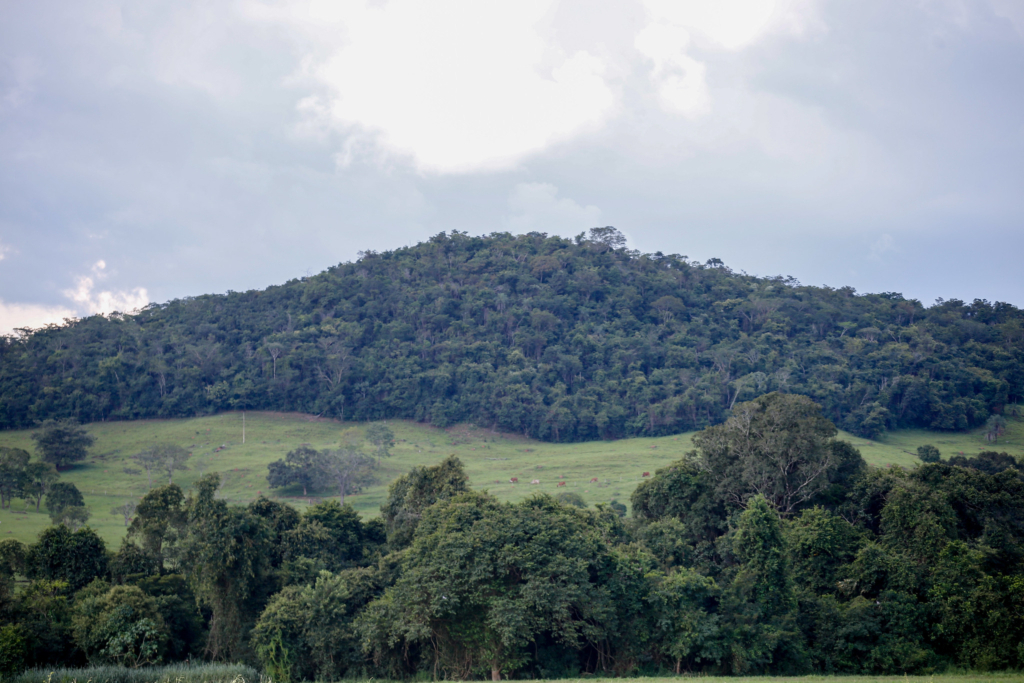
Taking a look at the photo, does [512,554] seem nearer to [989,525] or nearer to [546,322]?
[989,525]

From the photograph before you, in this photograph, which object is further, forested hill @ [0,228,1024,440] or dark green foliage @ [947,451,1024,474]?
forested hill @ [0,228,1024,440]

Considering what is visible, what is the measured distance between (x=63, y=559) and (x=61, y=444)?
132ft

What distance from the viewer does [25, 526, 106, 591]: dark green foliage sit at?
75.6 feet

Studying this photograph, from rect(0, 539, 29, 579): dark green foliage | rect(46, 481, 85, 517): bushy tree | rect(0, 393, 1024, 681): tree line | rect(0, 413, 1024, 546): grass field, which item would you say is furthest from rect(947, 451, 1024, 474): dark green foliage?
rect(46, 481, 85, 517): bushy tree

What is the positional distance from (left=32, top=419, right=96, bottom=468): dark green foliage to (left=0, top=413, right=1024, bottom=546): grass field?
3.61ft

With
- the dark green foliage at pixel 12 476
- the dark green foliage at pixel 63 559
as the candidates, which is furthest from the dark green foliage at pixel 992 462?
the dark green foliage at pixel 12 476

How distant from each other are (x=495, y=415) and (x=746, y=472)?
152 ft

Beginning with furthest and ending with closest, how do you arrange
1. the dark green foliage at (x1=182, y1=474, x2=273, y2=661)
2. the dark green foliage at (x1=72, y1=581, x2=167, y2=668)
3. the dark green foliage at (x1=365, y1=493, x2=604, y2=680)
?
the dark green foliage at (x1=182, y1=474, x2=273, y2=661)
the dark green foliage at (x1=72, y1=581, x2=167, y2=668)
the dark green foliage at (x1=365, y1=493, x2=604, y2=680)

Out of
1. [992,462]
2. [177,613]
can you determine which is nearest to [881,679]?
[177,613]

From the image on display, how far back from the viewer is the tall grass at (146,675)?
15562 mm

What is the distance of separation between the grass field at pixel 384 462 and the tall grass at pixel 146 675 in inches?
918

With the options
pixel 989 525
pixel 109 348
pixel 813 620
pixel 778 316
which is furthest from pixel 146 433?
pixel 778 316

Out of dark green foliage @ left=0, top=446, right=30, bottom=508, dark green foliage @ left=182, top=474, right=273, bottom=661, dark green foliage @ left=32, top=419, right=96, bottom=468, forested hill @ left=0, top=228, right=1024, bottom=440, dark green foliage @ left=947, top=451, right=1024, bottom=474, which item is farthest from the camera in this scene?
forested hill @ left=0, top=228, right=1024, bottom=440

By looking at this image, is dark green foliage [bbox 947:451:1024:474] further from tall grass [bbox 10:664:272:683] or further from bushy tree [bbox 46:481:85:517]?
bushy tree [bbox 46:481:85:517]
